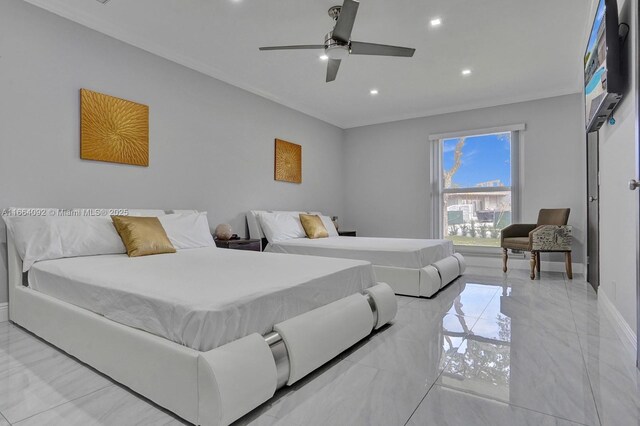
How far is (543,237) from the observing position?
4.38m

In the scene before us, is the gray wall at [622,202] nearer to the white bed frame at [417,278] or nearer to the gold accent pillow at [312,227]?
the white bed frame at [417,278]

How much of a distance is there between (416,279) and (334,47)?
2.29m

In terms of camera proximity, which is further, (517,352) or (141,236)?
(141,236)

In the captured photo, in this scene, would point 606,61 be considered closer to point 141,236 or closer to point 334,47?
point 334,47

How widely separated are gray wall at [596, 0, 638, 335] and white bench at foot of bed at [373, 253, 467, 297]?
4.58ft

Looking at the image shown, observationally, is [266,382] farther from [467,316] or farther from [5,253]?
[5,253]

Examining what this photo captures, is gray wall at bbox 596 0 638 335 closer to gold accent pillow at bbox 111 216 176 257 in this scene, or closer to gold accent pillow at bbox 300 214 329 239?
gold accent pillow at bbox 300 214 329 239

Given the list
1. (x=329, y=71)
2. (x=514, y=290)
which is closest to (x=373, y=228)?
(x=514, y=290)

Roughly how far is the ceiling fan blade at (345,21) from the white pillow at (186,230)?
2254 millimetres

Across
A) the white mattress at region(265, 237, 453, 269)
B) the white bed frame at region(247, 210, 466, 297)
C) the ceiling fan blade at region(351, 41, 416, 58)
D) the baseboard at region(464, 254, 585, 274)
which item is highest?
the ceiling fan blade at region(351, 41, 416, 58)

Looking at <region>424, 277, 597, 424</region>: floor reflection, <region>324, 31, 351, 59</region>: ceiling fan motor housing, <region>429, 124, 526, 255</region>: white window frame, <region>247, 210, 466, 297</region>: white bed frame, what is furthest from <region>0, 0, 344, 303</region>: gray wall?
<region>424, 277, 597, 424</region>: floor reflection

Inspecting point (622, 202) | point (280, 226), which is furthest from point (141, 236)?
point (622, 202)

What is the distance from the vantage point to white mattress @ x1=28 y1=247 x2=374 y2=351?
1468mm

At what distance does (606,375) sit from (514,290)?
2.09 meters
